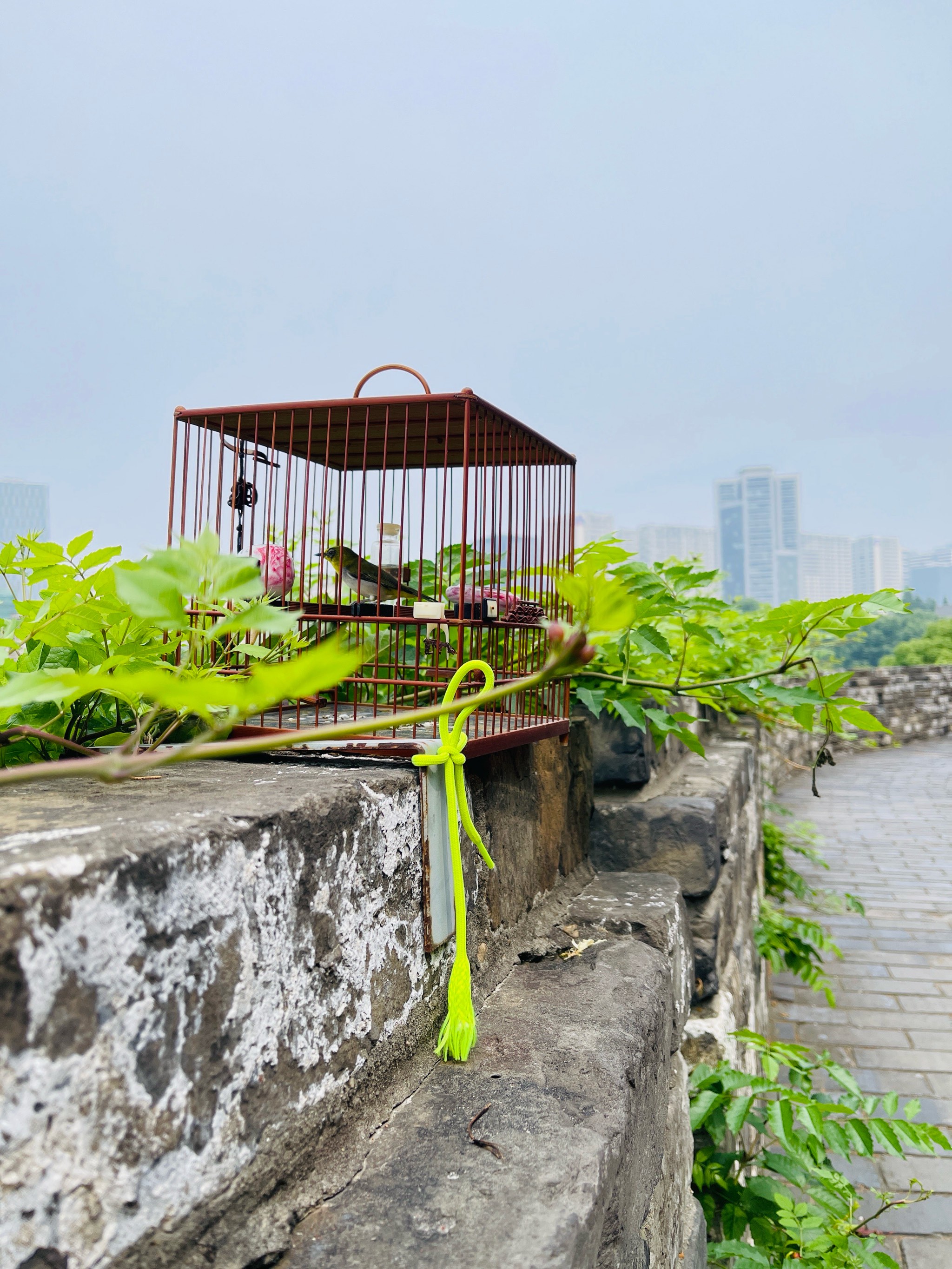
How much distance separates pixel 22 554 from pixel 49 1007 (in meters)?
0.74

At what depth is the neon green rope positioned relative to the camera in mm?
1004

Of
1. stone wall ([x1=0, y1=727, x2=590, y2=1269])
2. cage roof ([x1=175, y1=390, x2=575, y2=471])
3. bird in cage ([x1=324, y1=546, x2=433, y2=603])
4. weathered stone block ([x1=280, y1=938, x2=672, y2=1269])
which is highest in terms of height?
cage roof ([x1=175, y1=390, x2=575, y2=471])

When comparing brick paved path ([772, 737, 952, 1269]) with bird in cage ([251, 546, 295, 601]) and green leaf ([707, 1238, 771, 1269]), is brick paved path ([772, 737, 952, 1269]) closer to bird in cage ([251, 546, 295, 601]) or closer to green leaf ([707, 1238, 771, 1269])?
green leaf ([707, 1238, 771, 1269])

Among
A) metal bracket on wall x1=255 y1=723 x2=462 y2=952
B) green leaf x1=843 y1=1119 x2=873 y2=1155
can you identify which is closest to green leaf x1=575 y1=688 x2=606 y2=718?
metal bracket on wall x1=255 y1=723 x2=462 y2=952

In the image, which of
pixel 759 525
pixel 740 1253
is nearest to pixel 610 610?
pixel 740 1253

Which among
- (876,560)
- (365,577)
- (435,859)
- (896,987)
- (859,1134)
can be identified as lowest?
(896,987)

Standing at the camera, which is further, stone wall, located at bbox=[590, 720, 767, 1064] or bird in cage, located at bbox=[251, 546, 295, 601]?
stone wall, located at bbox=[590, 720, 767, 1064]

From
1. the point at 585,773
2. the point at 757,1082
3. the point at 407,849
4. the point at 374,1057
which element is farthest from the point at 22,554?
the point at 757,1082

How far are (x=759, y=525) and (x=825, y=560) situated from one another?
11582 mm

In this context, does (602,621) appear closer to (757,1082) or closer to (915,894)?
(757,1082)

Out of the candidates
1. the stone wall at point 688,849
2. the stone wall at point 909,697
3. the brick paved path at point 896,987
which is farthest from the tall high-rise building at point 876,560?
the stone wall at point 688,849

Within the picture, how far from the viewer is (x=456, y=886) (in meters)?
1.04

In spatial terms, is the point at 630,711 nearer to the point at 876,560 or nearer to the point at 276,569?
the point at 276,569

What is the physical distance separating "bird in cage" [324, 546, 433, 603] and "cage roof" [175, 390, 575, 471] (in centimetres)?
14
